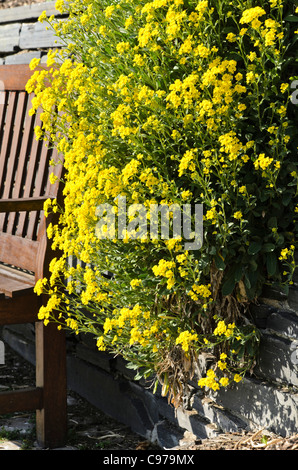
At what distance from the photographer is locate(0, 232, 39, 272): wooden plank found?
322cm

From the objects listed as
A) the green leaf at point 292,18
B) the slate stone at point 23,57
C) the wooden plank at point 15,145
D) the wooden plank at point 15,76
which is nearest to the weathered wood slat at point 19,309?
the wooden plank at point 15,145

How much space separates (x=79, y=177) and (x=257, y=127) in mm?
650

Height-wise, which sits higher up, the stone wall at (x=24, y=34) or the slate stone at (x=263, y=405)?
the stone wall at (x=24, y=34)

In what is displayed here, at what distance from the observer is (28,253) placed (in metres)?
3.26

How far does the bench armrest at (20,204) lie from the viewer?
2.97 m

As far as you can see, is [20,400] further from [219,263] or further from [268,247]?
[268,247]

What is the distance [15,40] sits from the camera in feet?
15.0

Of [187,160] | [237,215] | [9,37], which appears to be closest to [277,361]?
[237,215]

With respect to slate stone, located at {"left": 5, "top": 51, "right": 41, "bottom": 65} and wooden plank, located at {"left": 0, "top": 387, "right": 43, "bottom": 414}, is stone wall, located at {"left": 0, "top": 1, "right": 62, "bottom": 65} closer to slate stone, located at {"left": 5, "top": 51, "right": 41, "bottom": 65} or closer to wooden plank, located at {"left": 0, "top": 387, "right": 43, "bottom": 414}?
slate stone, located at {"left": 5, "top": 51, "right": 41, "bottom": 65}

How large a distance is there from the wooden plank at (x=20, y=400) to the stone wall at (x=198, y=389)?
0.45m

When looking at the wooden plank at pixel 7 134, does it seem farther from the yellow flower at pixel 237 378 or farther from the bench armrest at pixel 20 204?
the yellow flower at pixel 237 378

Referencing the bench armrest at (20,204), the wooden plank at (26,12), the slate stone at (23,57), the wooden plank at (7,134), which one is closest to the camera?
the bench armrest at (20,204)

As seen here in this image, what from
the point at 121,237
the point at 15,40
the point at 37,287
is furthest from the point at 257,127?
the point at 15,40

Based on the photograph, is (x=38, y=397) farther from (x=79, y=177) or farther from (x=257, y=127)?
(x=257, y=127)
